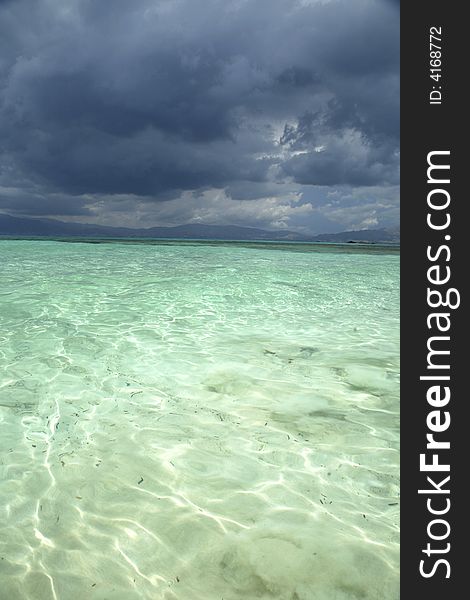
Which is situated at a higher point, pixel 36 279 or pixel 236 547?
pixel 36 279

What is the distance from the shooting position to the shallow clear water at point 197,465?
7.29 feet

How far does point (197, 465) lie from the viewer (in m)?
3.31

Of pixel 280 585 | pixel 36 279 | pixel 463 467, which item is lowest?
pixel 280 585

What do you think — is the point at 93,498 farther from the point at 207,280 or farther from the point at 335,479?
the point at 207,280

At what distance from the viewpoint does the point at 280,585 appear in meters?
2.13

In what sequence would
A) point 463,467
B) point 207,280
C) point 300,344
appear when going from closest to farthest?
point 463,467
point 300,344
point 207,280

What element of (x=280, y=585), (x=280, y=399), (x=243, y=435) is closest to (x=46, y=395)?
(x=243, y=435)

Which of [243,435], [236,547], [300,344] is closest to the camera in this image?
[236,547]

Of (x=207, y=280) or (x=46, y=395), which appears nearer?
Result: (x=46, y=395)

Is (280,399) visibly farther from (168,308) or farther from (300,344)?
(168,308)

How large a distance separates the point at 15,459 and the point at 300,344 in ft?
16.3

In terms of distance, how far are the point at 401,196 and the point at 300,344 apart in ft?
17.0

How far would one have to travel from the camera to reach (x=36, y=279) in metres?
15.0

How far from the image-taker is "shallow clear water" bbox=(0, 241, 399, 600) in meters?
2.22
